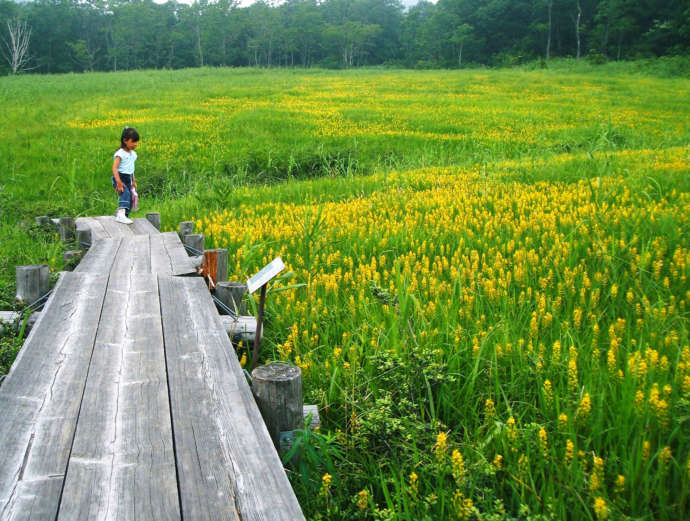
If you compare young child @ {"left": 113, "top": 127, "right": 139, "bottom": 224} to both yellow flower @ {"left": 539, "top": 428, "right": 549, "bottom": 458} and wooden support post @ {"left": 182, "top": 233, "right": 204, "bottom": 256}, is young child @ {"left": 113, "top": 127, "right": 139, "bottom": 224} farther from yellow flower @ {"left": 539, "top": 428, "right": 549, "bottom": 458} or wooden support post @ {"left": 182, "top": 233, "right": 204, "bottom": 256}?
yellow flower @ {"left": 539, "top": 428, "right": 549, "bottom": 458}

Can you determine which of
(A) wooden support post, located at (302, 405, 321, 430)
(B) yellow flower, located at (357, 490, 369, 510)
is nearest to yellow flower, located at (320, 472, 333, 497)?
(B) yellow flower, located at (357, 490, 369, 510)

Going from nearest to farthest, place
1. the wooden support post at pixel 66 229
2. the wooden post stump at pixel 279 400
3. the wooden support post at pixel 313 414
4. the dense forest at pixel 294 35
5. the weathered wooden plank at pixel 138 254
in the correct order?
the wooden post stump at pixel 279 400
the wooden support post at pixel 313 414
the weathered wooden plank at pixel 138 254
the wooden support post at pixel 66 229
the dense forest at pixel 294 35

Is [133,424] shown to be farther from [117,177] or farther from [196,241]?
[117,177]

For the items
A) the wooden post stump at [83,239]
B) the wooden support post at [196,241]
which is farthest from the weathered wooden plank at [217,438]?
the wooden post stump at [83,239]

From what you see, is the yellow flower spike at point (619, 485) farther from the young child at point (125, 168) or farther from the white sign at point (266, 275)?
the young child at point (125, 168)

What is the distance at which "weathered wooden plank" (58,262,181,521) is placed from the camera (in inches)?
70.1

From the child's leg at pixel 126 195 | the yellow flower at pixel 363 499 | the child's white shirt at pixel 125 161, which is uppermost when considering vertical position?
the child's white shirt at pixel 125 161

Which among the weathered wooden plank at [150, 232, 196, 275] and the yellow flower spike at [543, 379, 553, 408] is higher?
the weathered wooden plank at [150, 232, 196, 275]

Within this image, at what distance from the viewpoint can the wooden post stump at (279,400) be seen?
7.73 feet

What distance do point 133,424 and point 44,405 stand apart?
442 millimetres

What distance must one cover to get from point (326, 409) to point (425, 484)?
0.71 metres

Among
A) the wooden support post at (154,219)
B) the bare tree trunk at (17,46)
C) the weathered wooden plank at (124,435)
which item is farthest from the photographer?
the bare tree trunk at (17,46)

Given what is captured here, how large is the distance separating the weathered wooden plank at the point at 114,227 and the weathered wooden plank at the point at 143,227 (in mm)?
78

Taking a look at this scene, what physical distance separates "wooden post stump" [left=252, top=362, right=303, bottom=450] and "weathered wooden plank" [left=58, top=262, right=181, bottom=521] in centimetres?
40
